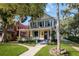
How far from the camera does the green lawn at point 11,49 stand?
18.5 ft

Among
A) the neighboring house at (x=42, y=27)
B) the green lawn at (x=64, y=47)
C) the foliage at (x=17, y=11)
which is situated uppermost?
the foliage at (x=17, y=11)

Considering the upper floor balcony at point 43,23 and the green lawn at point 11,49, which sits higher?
the upper floor balcony at point 43,23

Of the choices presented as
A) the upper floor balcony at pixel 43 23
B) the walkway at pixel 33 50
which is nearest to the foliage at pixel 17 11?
the upper floor balcony at pixel 43 23

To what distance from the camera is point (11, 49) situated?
566cm

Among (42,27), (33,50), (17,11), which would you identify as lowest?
(33,50)

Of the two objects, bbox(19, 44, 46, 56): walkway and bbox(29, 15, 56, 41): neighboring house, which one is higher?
bbox(29, 15, 56, 41): neighboring house

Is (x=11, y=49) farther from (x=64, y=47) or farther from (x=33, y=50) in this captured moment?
(x=64, y=47)

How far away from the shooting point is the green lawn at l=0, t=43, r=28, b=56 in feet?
18.5

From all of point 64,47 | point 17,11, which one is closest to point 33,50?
point 64,47

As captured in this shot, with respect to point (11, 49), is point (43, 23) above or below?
above

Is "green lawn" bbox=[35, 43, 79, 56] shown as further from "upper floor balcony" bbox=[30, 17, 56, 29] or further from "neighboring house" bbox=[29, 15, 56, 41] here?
"upper floor balcony" bbox=[30, 17, 56, 29]

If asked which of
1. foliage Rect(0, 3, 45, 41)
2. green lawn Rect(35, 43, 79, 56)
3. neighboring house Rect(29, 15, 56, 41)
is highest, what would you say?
foliage Rect(0, 3, 45, 41)

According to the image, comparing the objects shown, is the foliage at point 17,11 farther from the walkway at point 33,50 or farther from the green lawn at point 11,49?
the walkway at point 33,50

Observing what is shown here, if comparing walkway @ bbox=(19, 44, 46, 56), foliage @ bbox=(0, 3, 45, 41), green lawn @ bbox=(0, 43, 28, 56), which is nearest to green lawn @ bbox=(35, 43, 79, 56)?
walkway @ bbox=(19, 44, 46, 56)
